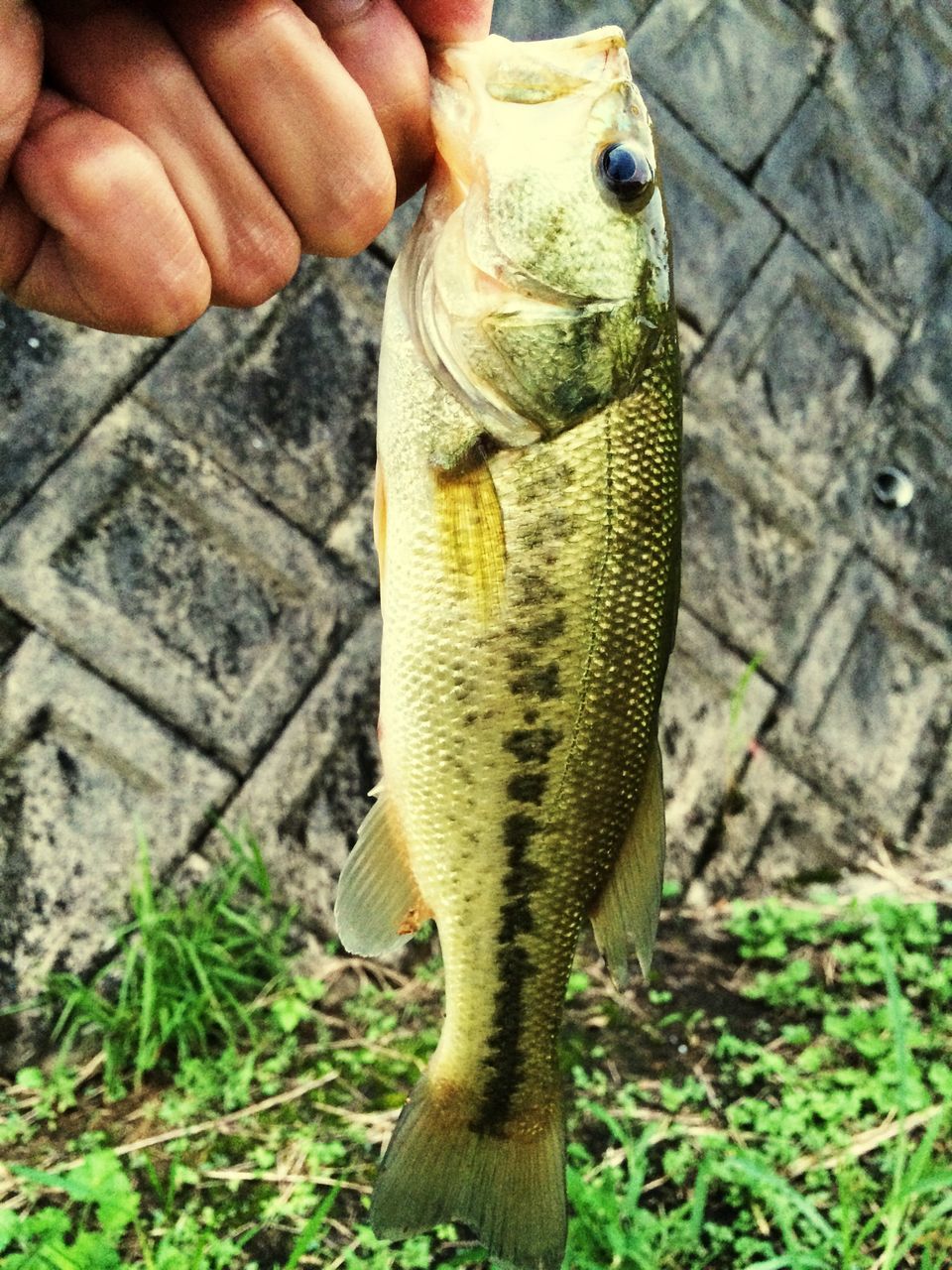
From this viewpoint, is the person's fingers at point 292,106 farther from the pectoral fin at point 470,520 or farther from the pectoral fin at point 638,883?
the pectoral fin at point 638,883

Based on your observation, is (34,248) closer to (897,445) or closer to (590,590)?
(590,590)

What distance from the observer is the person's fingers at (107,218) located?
93cm

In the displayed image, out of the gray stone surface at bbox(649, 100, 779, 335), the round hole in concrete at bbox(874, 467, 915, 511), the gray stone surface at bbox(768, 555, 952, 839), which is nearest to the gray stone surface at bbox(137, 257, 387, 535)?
the gray stone surface at bbox(649, 100, 779, 335)

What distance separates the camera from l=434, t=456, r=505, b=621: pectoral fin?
1.22 meters

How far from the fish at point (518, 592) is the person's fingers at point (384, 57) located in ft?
0.16

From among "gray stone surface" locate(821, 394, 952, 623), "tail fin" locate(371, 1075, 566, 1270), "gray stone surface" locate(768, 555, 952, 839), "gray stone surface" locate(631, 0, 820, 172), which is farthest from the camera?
"gray stone surface" locate(821, 394, 952, 623)

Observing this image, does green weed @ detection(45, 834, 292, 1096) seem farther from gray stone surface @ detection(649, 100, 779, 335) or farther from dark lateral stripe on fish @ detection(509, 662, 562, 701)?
gray stone surface @ detection(649, 100, 779, 335)

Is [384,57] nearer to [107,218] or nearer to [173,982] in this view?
[107,218]

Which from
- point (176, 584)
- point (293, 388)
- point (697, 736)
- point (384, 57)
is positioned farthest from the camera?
point (697, 736)

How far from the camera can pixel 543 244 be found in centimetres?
119

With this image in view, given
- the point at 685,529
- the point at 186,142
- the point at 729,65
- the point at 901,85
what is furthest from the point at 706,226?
the point at 186,142

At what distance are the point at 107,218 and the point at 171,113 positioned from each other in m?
0.13

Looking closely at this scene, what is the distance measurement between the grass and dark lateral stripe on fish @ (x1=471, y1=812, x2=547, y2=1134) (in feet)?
1.77

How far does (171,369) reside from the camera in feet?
7.73
